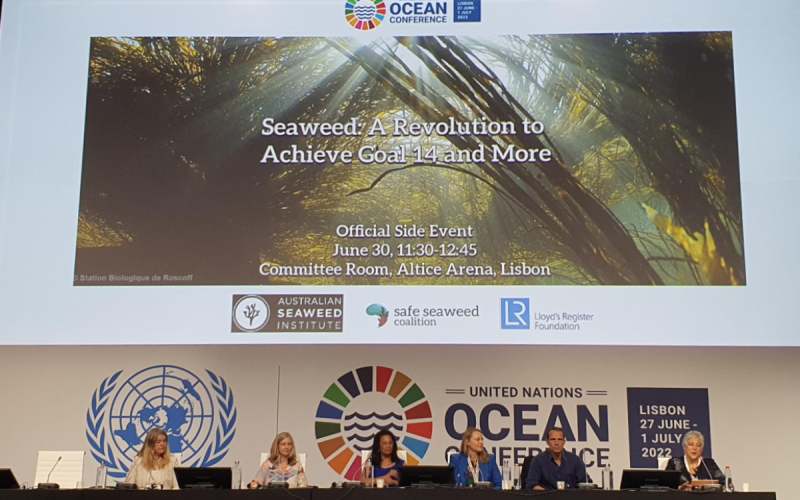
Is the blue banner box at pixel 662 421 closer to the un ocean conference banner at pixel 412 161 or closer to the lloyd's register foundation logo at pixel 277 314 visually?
the un ocean conference banner at pixel 412 161

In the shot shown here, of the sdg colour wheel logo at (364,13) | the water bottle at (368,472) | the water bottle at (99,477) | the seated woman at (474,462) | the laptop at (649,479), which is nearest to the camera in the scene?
the laptop at (649,479)

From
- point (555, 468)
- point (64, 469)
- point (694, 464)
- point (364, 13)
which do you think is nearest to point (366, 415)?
point (555, 468)

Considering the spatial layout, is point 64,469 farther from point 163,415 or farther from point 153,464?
point 163,415

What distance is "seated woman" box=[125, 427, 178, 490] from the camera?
522 cm

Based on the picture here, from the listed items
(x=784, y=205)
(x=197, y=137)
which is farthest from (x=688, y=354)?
(x=197, y=137)

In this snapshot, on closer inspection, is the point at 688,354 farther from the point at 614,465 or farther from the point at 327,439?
the point at 327,439

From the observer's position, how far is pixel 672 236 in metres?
5.28

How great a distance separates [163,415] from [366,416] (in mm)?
1458

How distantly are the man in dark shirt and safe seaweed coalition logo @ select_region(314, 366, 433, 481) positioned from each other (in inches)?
46.6

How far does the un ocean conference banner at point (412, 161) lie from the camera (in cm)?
531

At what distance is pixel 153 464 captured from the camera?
525 centimetres

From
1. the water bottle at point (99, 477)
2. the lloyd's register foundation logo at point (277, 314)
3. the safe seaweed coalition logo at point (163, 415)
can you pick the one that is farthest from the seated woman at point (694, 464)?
the water bottle at point (99, 477)

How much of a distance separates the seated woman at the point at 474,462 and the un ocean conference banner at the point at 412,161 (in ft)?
3.29

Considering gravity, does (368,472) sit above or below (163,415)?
below
